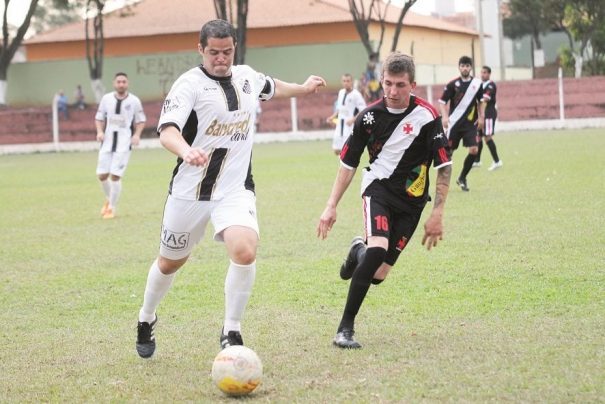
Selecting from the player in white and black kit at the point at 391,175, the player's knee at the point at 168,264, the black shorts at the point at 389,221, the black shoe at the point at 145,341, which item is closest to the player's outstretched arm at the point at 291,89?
the player in white and black kit at the point at 391,175

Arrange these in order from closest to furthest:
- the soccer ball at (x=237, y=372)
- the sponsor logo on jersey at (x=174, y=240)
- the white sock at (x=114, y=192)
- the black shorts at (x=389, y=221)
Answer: the soccer ball at (x=237, y=372)
the sponsor logo on jersey at (x=174, y=240)
the black shorts at (x=389, y=221)
the white sock at (x=114, y=192)

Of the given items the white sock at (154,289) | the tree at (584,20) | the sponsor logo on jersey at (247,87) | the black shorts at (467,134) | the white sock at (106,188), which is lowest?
the white sock at (154,289)

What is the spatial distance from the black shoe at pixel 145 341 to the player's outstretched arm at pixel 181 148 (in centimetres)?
132

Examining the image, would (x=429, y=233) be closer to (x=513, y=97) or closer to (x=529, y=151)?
(x=529, y=151)

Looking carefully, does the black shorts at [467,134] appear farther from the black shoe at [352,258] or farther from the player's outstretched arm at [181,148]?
the player's outstretched arm at [181,148]

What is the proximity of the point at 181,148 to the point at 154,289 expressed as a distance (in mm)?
1253

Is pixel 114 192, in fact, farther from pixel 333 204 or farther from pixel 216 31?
pixel 216 31

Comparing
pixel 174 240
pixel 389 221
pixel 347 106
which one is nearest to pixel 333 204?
pixel 389 221

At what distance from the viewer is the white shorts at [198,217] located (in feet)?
21.4

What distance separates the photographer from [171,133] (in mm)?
6309

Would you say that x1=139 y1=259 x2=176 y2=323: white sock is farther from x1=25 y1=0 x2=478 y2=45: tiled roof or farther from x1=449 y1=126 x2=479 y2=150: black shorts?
x1=25 y1=0 x2=478 y2=45: tiled roof

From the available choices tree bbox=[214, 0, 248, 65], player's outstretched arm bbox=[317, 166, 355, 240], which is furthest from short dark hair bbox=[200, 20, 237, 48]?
tree bbox=[214, 0, 248, 65]

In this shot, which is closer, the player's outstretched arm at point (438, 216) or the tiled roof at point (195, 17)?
the player's outstretched arm at point (438, 216)

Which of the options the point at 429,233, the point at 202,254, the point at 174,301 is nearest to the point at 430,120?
the point at 429,233
